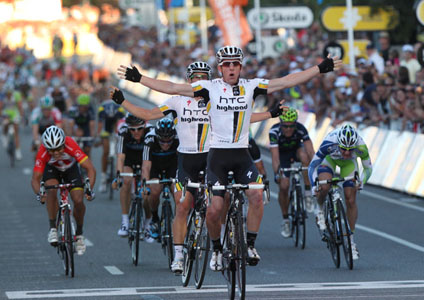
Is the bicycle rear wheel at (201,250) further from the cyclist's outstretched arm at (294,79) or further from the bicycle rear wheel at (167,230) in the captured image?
the bicycle rear wheel at (167,230)

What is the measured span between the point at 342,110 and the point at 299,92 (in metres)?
4.51

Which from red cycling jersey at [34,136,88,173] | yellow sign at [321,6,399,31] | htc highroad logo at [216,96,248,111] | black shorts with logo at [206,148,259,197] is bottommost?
red cycling jersey at [34,136,88,173]

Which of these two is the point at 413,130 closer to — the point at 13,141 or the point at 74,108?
the point at 74,108

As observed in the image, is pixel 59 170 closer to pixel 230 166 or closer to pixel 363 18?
pixel 230 166

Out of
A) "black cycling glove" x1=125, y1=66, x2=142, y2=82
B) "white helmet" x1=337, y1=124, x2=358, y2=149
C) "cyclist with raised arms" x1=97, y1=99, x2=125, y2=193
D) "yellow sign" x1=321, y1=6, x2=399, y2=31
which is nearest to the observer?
"black cycling glove" x1=125, y1=66, x2=142, y2=82

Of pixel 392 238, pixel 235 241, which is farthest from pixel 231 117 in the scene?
pixel 392 238

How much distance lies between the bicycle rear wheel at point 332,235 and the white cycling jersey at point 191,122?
6.28ft

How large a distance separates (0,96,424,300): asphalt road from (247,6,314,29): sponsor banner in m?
15.3

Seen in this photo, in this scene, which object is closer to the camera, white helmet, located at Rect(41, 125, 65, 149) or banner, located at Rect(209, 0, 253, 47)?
white helmet, located at Rect(41, 125, 65, 149)

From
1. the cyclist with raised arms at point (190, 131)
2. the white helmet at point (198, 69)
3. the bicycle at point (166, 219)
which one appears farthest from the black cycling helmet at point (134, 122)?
the white helmet at point (198, 69)

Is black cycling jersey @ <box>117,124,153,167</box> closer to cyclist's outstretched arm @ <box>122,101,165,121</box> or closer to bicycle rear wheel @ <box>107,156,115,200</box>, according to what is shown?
cyclist's outstretched arm @ <box>122,101,165,121</box>

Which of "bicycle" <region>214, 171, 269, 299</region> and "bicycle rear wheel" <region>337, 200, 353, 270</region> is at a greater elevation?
"bicycle" <region>214, 171, 269, 299</region>

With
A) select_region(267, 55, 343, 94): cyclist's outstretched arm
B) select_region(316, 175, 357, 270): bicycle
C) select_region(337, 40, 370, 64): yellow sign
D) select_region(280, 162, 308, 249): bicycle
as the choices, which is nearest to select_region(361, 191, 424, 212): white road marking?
select_region(280, 162, 308, 249): bicycle

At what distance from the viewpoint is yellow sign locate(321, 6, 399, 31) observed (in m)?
32.8
